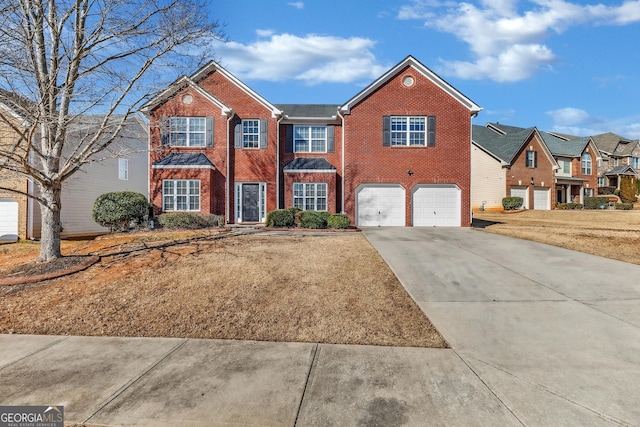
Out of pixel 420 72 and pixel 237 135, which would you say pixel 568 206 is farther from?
pixel 237 135

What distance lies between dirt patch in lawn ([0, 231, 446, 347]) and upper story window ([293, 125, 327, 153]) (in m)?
11.2

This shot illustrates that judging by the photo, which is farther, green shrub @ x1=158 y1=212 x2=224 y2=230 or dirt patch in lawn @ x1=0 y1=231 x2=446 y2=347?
green shrub @ x1=158 y1=212 x2=224 y2=230

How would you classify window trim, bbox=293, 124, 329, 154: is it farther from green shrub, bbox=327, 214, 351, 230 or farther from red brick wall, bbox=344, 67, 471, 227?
green shrub, bbox=327, 214, 351, 230

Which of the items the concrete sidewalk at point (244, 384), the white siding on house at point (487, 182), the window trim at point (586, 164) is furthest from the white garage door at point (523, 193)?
the concrete sidewalk at point (244, 384)

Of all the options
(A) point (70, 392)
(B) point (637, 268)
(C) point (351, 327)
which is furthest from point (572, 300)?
(A) point (70, 392)

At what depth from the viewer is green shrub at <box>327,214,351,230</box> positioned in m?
16.0

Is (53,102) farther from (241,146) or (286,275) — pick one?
(241,146)

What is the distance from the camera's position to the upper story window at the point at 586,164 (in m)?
37.5

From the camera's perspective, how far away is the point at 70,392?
3461 mm

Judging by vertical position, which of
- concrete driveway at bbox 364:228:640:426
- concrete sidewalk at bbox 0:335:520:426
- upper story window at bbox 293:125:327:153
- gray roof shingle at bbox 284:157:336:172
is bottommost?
concrete sidewalk at bbox 0:335:520:426

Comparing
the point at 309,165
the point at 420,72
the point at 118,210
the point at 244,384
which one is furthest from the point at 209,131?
the point at 244,384

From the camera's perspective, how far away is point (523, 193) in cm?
3138

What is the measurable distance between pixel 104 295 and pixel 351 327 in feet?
16.3

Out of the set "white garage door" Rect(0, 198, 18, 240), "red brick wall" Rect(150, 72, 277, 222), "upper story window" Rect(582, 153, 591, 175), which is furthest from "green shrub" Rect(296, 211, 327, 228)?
"upper story window" Rect(582, 153, 591, 175)
